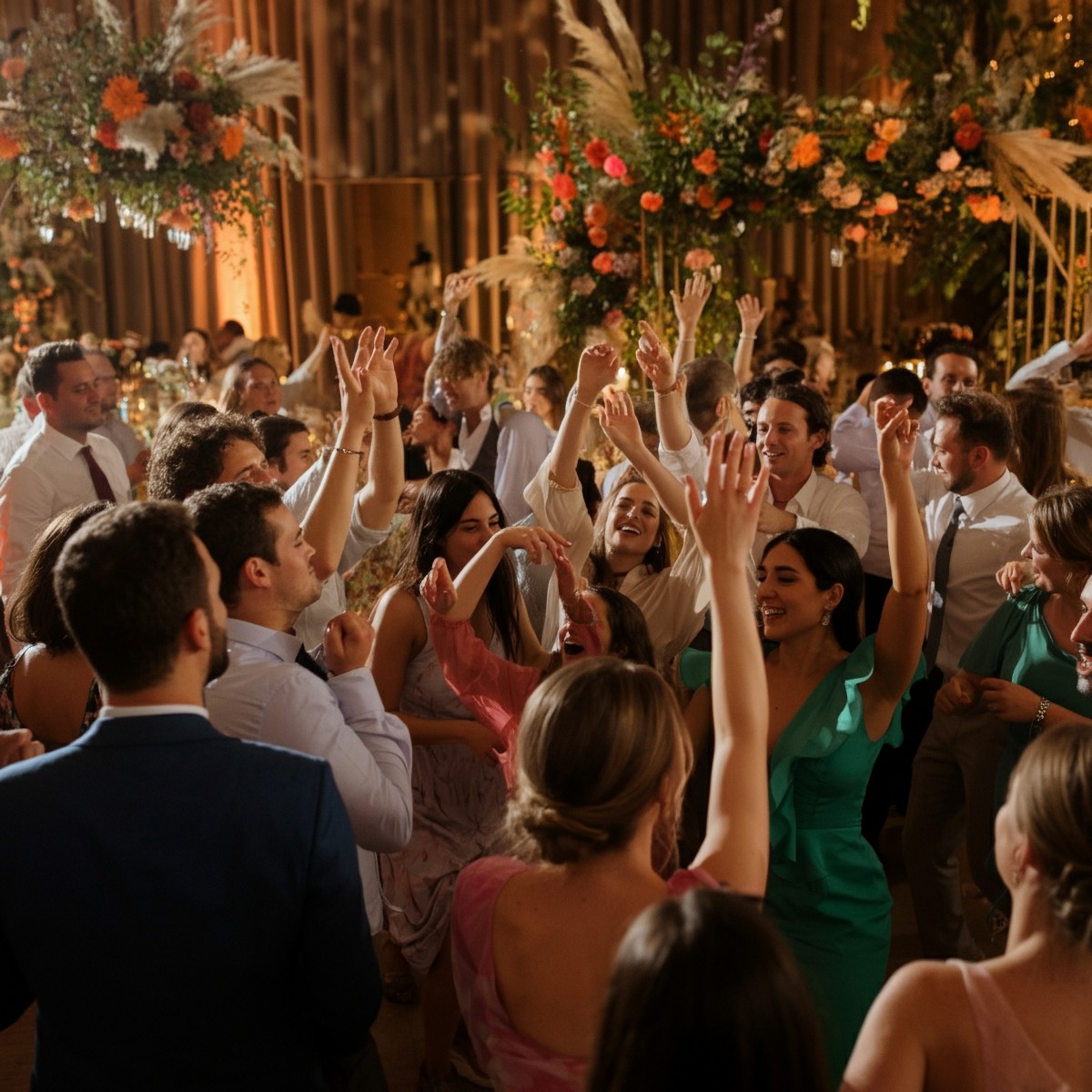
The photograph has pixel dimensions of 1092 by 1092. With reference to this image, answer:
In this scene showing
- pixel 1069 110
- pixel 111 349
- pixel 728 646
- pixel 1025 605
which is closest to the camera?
pixel 728 646

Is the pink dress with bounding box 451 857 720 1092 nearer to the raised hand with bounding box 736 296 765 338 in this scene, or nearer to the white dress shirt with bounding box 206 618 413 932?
the white dress shirt with bounding box 206 618 413 932

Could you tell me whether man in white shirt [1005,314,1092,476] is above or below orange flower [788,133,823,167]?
below

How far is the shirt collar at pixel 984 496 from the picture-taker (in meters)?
3.26

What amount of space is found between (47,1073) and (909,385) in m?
3.82

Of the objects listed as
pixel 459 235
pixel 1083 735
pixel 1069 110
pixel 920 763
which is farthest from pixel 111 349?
pixel 1083 735

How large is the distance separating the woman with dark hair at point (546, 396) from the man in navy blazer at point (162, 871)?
3811 millimetres

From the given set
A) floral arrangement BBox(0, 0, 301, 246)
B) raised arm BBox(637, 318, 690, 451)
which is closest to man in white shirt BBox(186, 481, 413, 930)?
raised arm BBox(637, 318, 690, 451)

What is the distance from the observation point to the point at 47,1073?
1.42m

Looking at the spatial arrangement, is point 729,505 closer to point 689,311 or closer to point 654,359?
point 654,359

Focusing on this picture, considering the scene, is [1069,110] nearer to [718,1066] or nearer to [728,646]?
[728,646]

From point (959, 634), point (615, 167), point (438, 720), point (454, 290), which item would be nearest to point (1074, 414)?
point (959, 634)

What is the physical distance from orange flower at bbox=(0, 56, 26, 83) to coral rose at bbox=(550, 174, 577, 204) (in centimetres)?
229

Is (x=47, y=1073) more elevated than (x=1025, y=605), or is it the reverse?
(x=1025, y=605)

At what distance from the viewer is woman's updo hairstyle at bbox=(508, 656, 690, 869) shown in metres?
1.37
